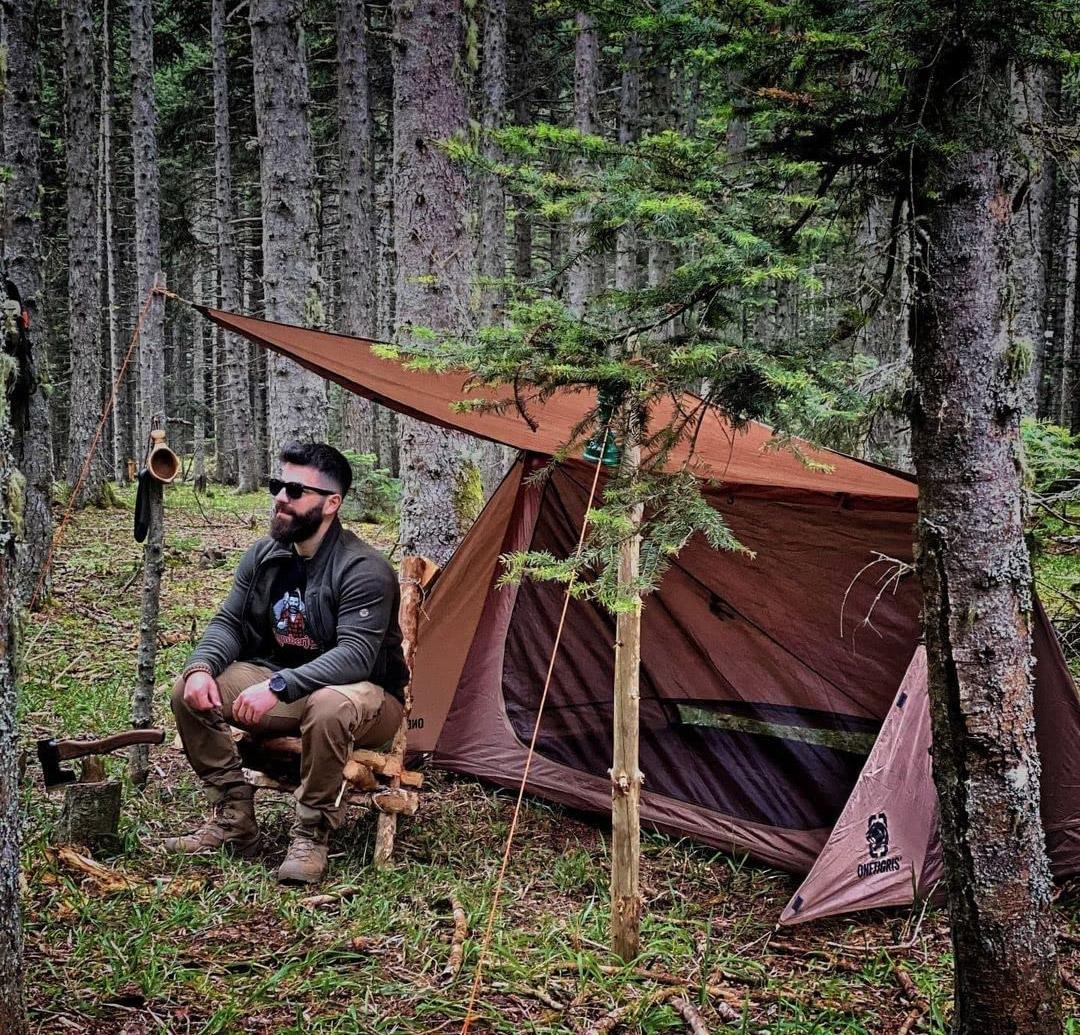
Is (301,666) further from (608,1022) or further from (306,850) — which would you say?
(608,1022)

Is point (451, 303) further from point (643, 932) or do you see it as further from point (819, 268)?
point (643, 932)

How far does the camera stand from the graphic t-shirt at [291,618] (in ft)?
11.6

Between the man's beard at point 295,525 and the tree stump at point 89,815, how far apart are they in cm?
103

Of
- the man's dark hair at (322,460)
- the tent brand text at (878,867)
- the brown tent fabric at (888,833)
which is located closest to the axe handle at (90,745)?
the man's dark hair at (322,460)

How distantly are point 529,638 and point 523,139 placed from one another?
2755mm

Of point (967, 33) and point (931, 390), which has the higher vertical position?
point (967, 33)

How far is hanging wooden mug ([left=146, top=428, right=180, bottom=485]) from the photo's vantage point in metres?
3.64

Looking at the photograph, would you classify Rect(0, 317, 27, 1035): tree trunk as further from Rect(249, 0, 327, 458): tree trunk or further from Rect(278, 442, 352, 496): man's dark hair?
Rect(249, 0, 327, 458): tree trunk

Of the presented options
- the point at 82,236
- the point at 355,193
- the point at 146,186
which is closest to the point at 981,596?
the point at 82,236

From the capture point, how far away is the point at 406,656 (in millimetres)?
3715

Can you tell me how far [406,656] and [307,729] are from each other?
0.60 m

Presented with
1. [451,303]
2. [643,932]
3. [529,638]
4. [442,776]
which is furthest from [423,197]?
[643,932]

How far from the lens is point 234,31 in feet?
45.0

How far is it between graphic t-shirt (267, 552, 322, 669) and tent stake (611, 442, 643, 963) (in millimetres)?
1321
